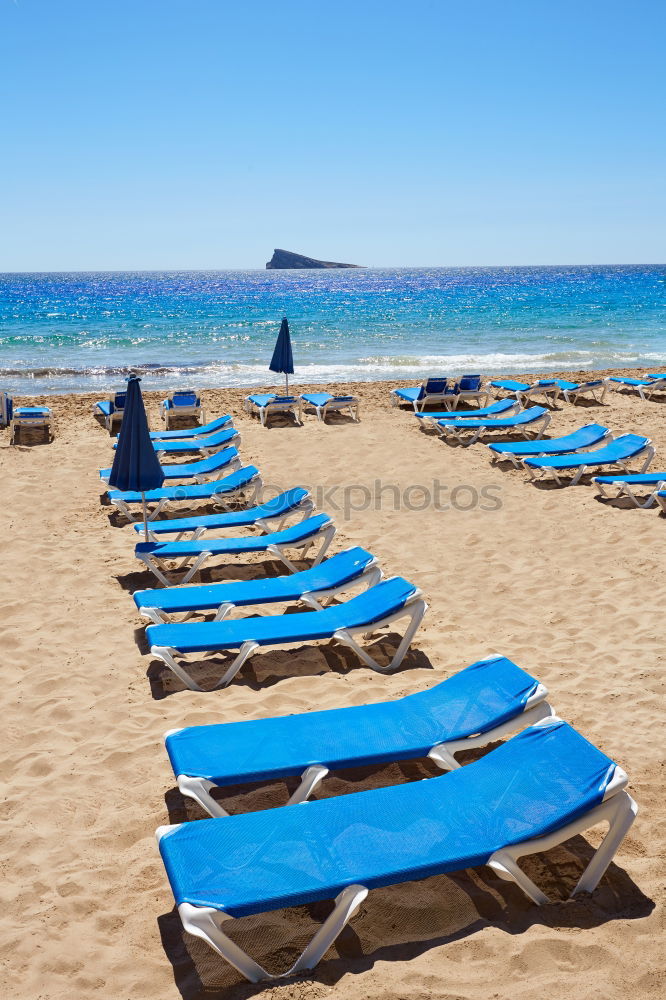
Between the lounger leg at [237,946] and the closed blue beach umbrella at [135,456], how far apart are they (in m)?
4.33

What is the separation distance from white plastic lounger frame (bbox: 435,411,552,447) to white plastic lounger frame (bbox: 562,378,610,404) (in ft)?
6.43

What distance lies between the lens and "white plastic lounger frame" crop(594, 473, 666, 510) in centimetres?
846

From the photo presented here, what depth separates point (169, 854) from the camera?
9.68ft

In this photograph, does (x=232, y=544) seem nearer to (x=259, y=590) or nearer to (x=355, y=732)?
(x=259, y=590)

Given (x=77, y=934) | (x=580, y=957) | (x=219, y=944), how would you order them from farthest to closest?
1. (x=77, y=934)
2. (x=580, y=957)
3. (x=219, y=944)

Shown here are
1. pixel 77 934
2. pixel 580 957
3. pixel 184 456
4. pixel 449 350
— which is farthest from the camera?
pixel 449 350

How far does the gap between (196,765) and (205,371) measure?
21.2m

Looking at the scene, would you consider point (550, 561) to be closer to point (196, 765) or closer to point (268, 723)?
point (268, 723)

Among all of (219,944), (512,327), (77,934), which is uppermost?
(512,327)

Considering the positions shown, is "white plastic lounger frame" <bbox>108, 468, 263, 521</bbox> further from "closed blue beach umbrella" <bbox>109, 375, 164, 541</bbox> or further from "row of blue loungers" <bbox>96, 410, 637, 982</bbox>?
"row of blue loungers" <bbox>96, 410, 637, 982</bbox>

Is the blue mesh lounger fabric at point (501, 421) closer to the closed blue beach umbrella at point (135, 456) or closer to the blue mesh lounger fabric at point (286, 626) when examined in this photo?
the closed blue beach umbrella at point (135, 456)

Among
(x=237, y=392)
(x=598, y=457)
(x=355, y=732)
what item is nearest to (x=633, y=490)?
(x=598, y=457)

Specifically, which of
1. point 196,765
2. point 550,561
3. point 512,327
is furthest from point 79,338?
point 196,765

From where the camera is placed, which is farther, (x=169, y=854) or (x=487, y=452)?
(x=487, y=452)
